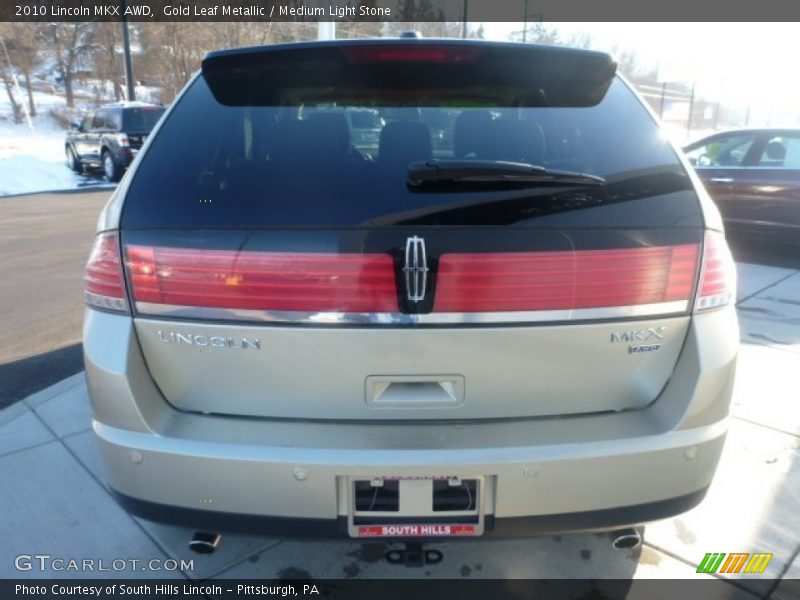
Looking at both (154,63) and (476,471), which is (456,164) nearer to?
(476,471)

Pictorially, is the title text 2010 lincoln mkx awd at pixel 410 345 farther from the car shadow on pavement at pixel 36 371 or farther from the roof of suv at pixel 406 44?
the car shadow on pavement at pixel 36 371

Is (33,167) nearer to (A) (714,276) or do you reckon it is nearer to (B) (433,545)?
(B) (433,545)

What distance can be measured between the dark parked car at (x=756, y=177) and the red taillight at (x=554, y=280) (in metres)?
6.81

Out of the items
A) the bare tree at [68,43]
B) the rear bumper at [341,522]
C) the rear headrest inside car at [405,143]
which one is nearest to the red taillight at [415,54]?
the rear headrest inside car at [405,143]

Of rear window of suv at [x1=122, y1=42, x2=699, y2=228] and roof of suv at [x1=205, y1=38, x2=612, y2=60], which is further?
roof of suv at [x1=205, y1=38, x2=612, y2=60]

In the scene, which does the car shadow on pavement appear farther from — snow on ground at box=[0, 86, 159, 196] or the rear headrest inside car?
snow on ground at box=[0, 86, 159, 196]

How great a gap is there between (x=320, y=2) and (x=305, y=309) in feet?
27.2

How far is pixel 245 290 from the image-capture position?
1.71 metres

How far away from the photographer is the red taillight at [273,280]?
1.68 meters

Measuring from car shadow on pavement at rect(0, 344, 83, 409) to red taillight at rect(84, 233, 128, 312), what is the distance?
7.84ft

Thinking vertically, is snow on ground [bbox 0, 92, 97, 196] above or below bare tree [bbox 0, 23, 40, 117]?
below

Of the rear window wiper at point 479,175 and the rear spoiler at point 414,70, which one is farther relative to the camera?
the rear spoiler at point 414,70

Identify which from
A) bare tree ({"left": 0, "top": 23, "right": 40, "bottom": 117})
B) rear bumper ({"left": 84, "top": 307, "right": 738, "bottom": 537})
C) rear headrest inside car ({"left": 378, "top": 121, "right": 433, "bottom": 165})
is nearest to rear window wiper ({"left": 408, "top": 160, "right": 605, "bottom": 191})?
rear headrest inside car ({"left": 378, "top": 121, "right": 433, "bottom": 165})

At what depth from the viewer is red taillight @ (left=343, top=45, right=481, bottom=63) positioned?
2008 mm
